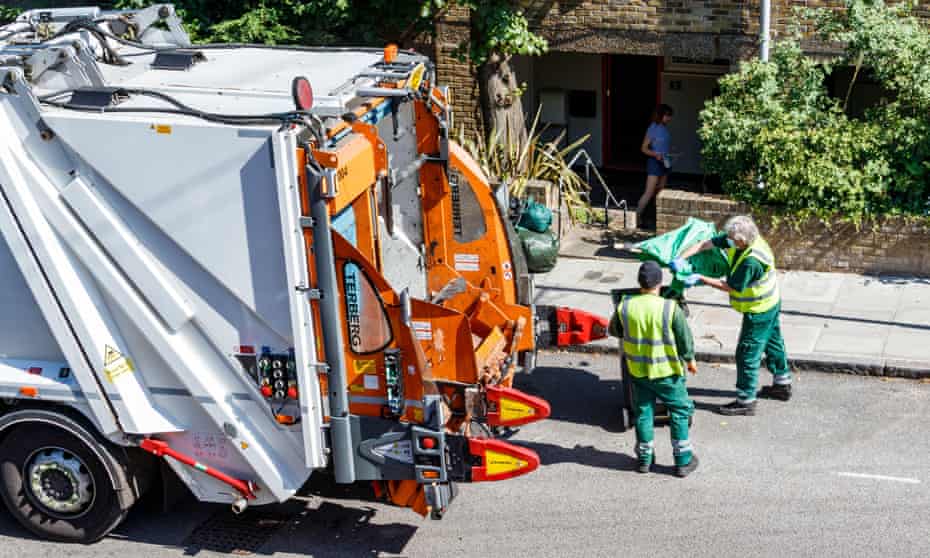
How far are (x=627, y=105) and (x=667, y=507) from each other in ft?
29.9

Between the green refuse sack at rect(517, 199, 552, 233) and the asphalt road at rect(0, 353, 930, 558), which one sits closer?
the asphalt road at rect(0, 353, 930, 558)

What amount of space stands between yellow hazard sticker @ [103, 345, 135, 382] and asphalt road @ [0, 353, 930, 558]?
1.23 metres

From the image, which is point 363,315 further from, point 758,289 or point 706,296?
point 706,296

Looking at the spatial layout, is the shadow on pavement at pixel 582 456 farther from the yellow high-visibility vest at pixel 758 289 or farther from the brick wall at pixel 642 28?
the brick wall at pixel 642 28

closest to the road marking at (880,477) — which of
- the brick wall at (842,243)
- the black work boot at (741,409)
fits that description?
the black work boot at (741,409)

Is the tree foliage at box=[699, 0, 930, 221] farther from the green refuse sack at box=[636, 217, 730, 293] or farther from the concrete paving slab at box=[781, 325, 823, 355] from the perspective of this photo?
the green refuse sack at box=[636, 217, 730, 293]

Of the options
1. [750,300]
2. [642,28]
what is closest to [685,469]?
[750,300]

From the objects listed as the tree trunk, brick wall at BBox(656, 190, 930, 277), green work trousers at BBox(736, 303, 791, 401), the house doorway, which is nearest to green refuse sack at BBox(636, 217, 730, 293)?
green work trousers at BBox(736, 303, 791, 401)

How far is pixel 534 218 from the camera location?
32.3 feet

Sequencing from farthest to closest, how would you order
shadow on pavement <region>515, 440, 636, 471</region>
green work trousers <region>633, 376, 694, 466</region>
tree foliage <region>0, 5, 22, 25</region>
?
1. tree foliage <region>0, 5, 22, 25</region>
2. shadow on pavement <region>515, 440, 636, 471</region>
3. green work trousers <region>633, 376, 694, 466</region>

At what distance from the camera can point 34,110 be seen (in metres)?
7.21

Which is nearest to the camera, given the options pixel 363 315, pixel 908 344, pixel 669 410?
pixel 363 315

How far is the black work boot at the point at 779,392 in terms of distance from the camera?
9.80 meters

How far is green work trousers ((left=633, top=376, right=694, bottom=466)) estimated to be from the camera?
28.1 ft
